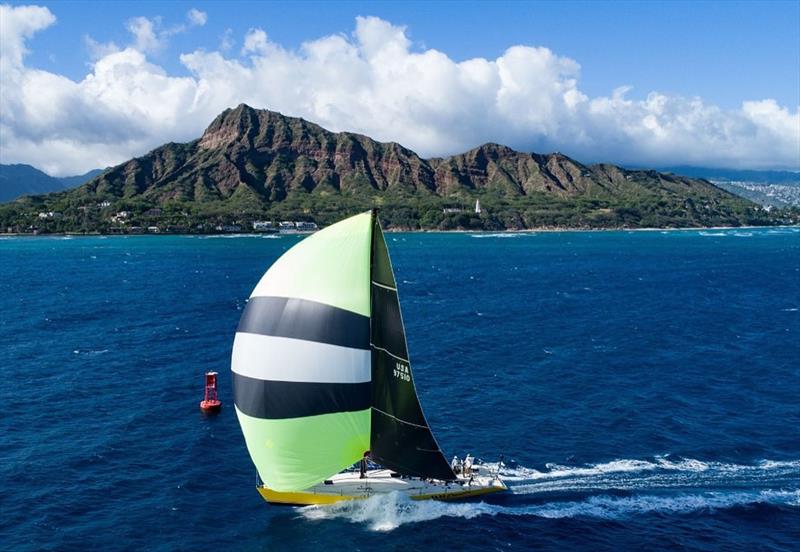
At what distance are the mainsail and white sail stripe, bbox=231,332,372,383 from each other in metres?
0.05

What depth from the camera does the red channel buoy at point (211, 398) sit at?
56.0 metres

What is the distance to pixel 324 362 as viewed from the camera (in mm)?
35344

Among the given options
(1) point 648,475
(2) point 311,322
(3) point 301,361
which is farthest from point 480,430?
(2) point 311,322

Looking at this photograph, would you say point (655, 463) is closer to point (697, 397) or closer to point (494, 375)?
point (697, 397)

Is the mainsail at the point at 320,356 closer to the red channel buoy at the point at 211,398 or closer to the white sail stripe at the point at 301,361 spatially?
the white sail stripe at the point at 301,361

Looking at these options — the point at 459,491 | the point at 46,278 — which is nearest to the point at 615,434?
the point at 459,491

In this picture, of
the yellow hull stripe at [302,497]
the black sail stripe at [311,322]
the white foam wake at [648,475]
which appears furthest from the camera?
the white foam wake at [648,475]

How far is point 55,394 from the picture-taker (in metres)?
61.0

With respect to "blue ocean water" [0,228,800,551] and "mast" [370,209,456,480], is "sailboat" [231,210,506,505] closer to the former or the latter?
"mast" [370,209,456,480]

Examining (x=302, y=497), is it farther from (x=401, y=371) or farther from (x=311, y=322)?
(x=311, y=322)

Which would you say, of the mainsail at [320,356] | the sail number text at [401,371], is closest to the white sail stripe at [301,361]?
the mainsail at [320,356]

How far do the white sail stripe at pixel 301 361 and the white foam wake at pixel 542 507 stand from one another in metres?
8.15

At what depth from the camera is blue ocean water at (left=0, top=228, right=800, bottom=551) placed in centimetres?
3725

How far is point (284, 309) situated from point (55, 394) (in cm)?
3705
